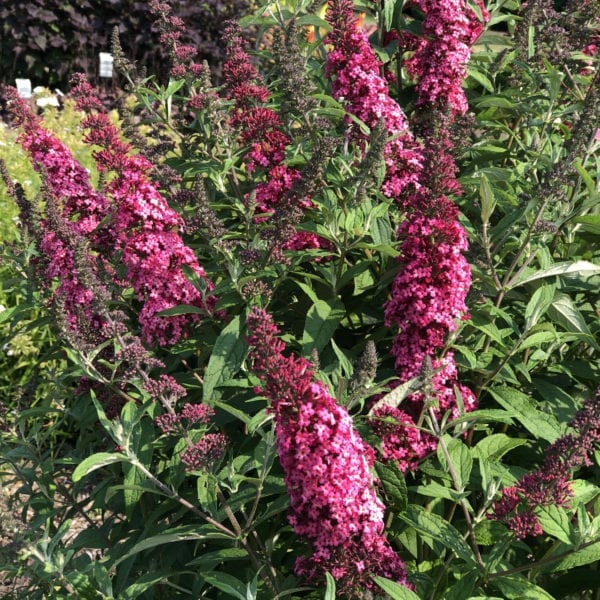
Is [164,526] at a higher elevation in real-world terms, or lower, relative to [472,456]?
lower

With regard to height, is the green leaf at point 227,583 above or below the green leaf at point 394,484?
below

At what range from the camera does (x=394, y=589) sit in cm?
225

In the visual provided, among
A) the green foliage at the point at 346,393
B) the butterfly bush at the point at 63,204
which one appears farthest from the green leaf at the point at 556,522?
the butterfly bush at the point at 63,204

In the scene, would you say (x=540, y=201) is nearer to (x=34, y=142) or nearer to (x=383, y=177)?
(x=383, y=177)

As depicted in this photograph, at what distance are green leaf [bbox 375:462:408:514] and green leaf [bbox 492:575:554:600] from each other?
15.3 inches

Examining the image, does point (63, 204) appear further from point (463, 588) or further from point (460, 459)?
point (463, 588)

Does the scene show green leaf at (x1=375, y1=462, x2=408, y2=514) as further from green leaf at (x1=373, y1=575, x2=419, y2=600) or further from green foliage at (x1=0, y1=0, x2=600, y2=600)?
green leaf at (x1=373, y1=575, x2=419, y2=600)

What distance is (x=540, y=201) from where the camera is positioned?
9.45 feet

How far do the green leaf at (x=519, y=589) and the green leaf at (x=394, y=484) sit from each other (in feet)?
1.28

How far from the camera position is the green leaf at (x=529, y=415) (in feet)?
9.44

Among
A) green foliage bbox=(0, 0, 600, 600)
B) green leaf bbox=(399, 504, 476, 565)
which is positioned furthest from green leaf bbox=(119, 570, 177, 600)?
green leaf bbox=(399, 504, 476, 565)

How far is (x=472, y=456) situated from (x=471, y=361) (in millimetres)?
343

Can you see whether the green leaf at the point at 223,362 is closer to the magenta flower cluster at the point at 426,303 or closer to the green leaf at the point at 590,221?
the magenta flower cluster at the point at 426,303

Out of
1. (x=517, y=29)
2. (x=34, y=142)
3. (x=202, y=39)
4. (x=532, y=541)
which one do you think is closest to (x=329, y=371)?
(x=532, y=541)
